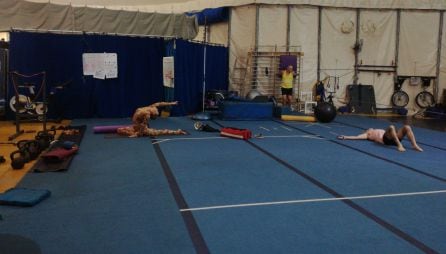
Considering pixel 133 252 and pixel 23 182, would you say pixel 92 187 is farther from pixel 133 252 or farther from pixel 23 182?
pixel 133 252

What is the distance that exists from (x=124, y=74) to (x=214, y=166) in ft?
18.8

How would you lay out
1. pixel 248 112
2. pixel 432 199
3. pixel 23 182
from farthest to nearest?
pixel 248 112, pixel 23 182, pixel 432 199

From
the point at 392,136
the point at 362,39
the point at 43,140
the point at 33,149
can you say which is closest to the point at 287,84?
the point at 362,39

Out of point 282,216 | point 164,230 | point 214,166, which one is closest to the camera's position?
point 164,230

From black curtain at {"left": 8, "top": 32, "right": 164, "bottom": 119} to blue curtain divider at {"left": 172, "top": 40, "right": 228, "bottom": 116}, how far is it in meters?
0.63

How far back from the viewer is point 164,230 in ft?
10.3

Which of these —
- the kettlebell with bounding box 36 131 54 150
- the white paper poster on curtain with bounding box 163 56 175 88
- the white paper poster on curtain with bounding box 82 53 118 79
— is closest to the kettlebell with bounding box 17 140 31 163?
the kettlebell with bounding box 36 131 54 150

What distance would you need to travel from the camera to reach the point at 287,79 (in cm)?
1198

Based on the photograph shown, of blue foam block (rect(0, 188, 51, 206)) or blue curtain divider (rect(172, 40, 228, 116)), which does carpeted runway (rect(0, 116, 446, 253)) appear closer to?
blue foam block (rect(0, 188, 51, 206))

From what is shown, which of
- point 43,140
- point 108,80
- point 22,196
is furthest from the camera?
point 108,80

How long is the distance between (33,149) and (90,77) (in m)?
4.56

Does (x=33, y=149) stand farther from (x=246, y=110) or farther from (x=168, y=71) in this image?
(x=246, y=110)

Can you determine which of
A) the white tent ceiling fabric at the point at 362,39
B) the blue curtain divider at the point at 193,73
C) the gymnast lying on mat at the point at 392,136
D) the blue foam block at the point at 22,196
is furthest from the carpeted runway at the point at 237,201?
the white tent ceiling fabric at the point at 362,39

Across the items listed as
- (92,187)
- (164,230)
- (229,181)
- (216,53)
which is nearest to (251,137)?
(229,181)
